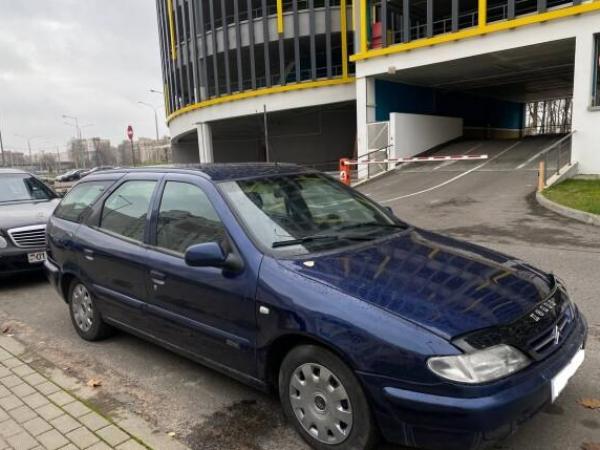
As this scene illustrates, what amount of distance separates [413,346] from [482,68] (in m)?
22.3

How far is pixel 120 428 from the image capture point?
3.10 meters

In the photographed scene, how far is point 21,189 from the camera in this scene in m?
8.16

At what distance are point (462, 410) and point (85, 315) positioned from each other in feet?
12.4

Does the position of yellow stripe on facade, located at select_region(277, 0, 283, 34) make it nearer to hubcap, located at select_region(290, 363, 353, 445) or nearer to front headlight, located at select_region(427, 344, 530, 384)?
hubcap, located at select_region(290, 363, 353, 445)

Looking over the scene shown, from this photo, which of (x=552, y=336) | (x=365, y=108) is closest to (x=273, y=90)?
(x=365, y=108)

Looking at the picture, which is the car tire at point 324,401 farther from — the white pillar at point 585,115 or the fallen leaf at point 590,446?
the white pillar at point 585,115

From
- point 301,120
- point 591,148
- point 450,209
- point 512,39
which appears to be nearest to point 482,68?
point 512,39

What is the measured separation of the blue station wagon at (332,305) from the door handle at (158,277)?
0.06 feet

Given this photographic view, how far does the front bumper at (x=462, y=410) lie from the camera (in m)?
2.24

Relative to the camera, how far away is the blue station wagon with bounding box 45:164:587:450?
2.33 metres

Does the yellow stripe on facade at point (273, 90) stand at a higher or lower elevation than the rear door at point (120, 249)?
higher

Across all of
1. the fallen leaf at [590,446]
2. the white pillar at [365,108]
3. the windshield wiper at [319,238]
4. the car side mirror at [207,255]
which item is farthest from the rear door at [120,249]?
the white pillar at [365,108]

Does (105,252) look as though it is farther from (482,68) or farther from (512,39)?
(482,68)

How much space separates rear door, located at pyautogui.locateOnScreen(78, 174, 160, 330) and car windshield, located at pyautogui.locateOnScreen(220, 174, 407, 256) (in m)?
0.96
